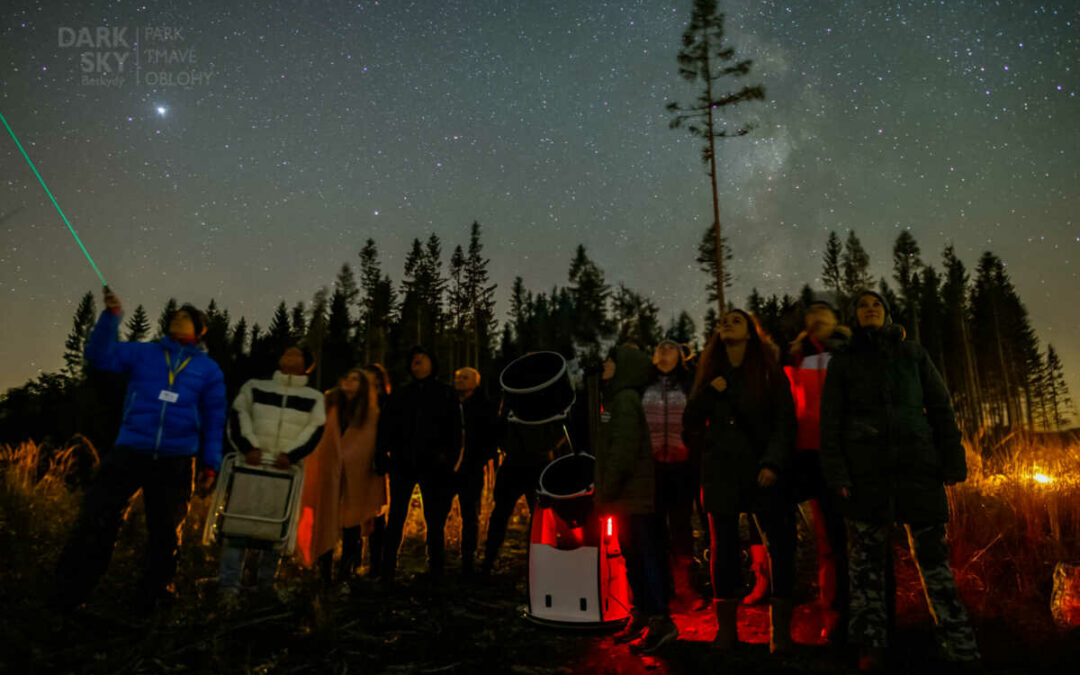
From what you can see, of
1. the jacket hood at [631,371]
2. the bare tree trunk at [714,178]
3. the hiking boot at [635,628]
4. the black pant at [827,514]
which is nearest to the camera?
the black pant at [827,514]

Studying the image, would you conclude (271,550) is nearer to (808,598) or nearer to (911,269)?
(808,598)

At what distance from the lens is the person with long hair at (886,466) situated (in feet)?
11.8

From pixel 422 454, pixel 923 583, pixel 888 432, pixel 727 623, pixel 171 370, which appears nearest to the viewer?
pixel 923 583

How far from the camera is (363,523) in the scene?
6195 millimetres

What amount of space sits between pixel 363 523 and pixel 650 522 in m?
3.16

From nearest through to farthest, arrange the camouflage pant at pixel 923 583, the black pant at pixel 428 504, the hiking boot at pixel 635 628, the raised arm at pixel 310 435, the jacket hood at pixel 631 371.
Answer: the camouflage pant at pixel 923 583 < the hiking boot at pixel 635 628 < the jacket hood at pixel 631 371 < the raised arm at pixel 310 435 < the black pant at pixel 428 504

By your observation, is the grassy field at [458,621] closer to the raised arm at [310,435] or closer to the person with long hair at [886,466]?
the person with long hair at [886,466]

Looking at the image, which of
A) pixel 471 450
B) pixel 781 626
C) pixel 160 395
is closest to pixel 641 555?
pixel 781 626

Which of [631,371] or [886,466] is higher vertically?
[631,371]

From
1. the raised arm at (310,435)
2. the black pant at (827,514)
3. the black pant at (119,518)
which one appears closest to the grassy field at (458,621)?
the black pant at (119,518)

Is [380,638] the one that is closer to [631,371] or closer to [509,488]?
[509,488]

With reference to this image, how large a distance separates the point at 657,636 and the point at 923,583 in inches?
62.5

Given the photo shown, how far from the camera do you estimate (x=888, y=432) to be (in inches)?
147

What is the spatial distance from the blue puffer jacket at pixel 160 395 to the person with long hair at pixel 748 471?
371 centimetres
